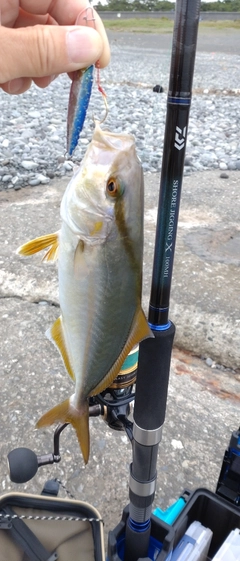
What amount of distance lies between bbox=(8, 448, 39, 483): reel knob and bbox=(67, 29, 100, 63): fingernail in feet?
3.93

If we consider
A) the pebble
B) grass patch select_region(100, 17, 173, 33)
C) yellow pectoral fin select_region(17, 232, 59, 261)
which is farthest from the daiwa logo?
grass patch select_region(100, 17, 173, 33)

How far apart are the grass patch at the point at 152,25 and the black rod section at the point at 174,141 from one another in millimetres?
40476

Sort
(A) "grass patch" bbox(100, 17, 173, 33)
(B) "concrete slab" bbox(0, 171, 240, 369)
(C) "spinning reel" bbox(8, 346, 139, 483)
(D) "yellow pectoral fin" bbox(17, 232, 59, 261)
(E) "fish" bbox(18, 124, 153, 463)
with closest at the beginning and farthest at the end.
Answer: (E) "fish" bbox(18, 124, 153, 463) < (D) "yellow pectoral fin" bbox(17, 232, 59, 261) < (C) "spinning reel" bbox(8, 346, 139, 483) < (B) "concrete slab" bbox(0, 171, 240, 369) < (A) "grass patch" bbox(100, 17, 173, 33)

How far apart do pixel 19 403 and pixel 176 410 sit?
0.85m

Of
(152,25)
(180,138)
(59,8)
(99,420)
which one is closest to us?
(180,138)

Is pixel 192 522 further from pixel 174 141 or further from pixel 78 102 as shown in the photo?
pixel 78 102

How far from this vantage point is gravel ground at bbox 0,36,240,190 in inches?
247

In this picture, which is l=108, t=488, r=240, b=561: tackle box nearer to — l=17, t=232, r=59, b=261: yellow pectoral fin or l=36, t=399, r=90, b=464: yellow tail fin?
l=36, t=399, r=90, b=464: yellow tail fin

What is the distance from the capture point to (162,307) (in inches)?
51.7

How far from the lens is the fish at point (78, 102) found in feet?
4.05

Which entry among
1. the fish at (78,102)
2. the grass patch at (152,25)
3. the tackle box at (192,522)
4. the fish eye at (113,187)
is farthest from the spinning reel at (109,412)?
the grass patch at (152,25)

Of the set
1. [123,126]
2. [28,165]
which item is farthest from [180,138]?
[123,126]

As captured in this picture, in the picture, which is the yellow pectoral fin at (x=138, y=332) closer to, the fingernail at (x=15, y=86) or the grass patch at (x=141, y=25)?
the fingernail at (x=15, y=86)

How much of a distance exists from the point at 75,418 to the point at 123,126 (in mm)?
7894
